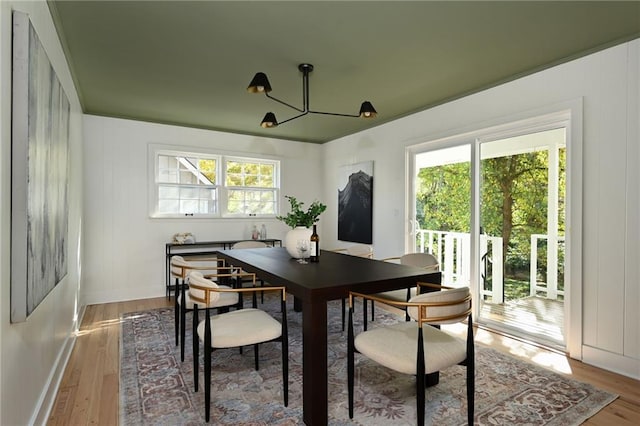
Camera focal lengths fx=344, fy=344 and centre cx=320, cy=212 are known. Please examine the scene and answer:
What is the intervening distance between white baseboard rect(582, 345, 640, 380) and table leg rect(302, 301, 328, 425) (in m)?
2.25

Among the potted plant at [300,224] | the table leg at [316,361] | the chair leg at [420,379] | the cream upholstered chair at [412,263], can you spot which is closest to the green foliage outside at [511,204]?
the cream upholstered chair at [412,263]

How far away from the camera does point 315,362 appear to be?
1.82 meters

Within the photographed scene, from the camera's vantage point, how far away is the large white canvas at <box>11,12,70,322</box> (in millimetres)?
1421

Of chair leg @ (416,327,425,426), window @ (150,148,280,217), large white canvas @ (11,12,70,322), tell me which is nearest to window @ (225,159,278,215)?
window @ (150,148,280,217)

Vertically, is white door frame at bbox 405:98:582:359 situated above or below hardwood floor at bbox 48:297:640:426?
above

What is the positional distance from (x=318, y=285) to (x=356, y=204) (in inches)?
139

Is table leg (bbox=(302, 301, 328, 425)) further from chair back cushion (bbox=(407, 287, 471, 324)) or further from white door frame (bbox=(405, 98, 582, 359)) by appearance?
white door frame (bbox=(405, 98, 582, 359))

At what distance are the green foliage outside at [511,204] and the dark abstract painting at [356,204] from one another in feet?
4.00

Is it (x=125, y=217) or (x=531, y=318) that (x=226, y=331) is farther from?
(x=125, y=217)

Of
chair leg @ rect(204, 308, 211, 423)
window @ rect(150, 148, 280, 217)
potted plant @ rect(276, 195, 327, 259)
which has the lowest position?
chair leg @ rect(204, 308, 211, 423)

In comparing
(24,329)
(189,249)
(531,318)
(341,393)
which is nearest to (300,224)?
(341,393)

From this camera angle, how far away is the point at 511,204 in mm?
3553

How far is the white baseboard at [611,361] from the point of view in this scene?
2.47 metres

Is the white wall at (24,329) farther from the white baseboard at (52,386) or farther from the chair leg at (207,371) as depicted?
the chair leg at (207,371)
